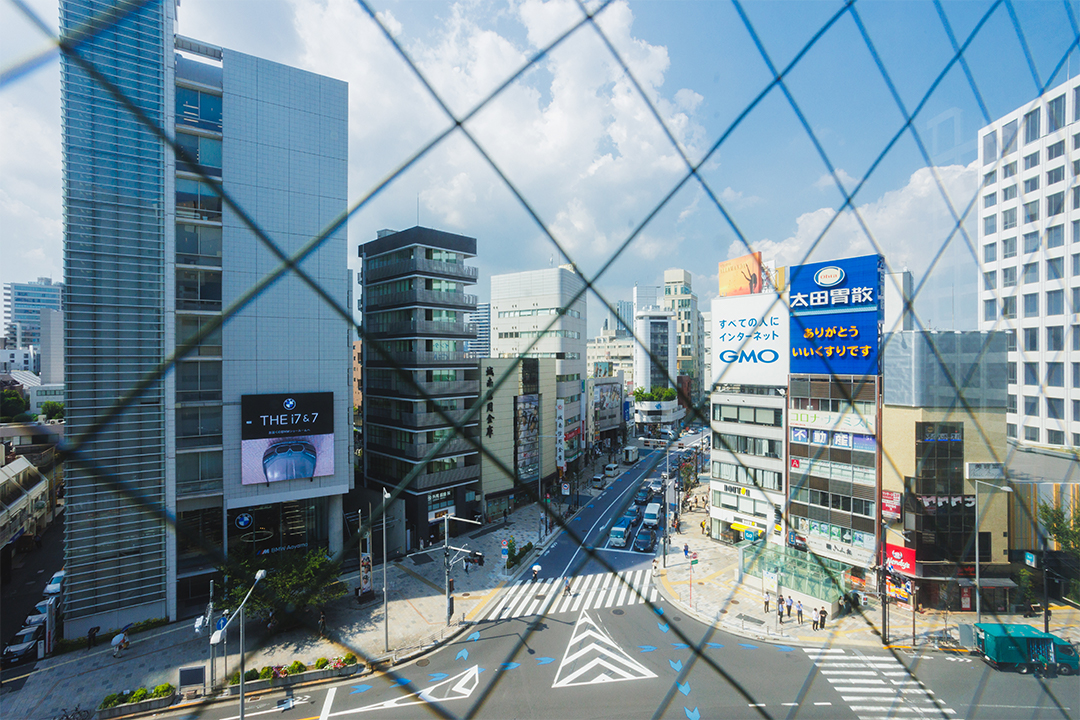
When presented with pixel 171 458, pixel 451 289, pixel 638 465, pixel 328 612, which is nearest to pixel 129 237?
pixel 171 458

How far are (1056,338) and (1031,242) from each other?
0.49 m

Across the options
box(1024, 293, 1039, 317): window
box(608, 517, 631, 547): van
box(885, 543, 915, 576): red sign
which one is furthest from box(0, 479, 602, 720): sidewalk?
box(885, 543, 915, 576): red sign

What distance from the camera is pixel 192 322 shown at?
246 inches

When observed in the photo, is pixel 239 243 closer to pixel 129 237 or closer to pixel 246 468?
pixel 129 237

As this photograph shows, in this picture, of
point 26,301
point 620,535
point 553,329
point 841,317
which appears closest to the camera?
point 26,301

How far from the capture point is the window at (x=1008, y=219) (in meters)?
2.48

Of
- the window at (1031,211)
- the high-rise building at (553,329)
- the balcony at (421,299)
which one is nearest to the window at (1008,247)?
the window at (1031,211)

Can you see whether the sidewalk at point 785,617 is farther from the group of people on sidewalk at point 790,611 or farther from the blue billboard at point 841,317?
the blue billboard at point 841,317

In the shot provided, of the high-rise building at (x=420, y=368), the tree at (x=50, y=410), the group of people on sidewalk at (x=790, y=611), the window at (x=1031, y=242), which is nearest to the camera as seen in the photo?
the tree at (x=50, y=410)

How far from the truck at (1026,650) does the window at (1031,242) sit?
4.97 metres

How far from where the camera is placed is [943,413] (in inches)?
266

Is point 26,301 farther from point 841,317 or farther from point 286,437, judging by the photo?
point 841,317

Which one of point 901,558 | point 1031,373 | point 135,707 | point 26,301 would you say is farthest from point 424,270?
A: point 901,558

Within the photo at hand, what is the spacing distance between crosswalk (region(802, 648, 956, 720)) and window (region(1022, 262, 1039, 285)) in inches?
167
